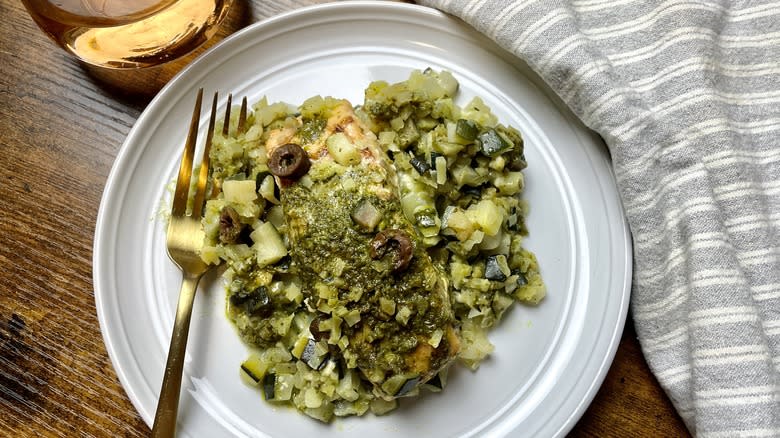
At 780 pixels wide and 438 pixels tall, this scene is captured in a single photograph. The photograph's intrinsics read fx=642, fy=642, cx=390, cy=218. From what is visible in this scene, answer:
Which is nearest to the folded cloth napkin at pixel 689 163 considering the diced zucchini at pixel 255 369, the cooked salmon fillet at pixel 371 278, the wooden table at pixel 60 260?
the wooden table at pixel 60 260

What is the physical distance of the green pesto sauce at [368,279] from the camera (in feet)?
7.36

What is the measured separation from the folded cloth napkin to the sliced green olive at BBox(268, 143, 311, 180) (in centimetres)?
94

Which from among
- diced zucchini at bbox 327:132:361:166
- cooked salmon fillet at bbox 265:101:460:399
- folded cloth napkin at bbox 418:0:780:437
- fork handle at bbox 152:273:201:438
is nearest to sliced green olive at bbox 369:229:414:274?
cooked salmon fillet at bbox 265:101:460:399

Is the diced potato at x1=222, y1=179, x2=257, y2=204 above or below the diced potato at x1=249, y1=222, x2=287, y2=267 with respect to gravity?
above

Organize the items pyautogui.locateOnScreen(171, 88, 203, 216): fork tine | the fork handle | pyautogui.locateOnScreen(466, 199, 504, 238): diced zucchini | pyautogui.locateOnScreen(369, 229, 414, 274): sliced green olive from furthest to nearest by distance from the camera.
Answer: pyautogui.locateOnScreen(171, 88, 203, 216): fork tine, pyautogui.locateOnScreen(466, 199, 504, 238): diced zucchini, the fork handle, pyautogui.locateOnScreen(369, 229, 414, 274): sliced green olive

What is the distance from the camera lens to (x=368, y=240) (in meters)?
2.27

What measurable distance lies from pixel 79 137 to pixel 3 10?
31.0 inches

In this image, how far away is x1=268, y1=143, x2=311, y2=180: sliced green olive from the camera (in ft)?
7.86

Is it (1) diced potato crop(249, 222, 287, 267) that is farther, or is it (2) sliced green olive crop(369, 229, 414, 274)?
(1) diced potato crop(249, 222, 287, 267)

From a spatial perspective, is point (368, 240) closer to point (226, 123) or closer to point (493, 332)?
point (493, 332)

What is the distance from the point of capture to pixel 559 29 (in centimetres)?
258

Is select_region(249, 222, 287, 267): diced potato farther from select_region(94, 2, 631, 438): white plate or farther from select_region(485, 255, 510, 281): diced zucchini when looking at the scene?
select_region(485, 255, 510, 281): diced zucchini

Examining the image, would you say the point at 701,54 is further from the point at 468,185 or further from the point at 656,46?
the point at 468,185

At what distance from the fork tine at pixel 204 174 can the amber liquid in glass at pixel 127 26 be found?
0.36 metres
